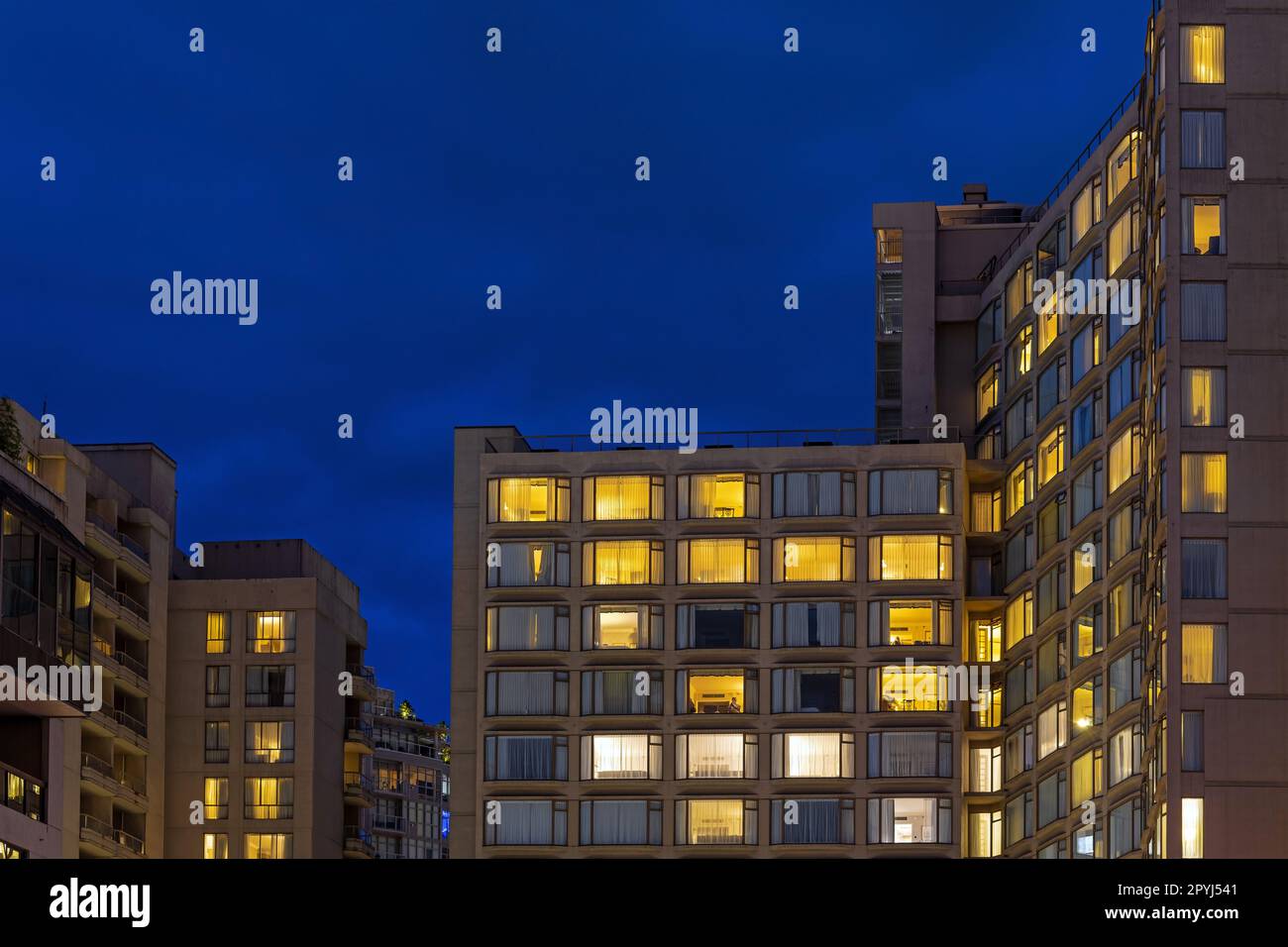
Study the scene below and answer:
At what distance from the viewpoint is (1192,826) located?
92562mm

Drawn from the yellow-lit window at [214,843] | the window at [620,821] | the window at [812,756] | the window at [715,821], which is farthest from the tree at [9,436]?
the window at [812,756]

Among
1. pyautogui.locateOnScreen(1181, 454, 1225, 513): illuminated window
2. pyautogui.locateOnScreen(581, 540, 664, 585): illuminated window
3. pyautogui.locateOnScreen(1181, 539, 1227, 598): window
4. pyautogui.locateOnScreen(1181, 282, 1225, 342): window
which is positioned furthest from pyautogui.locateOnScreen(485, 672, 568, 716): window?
pyautogui.locateOnScreen(1181, 282, 1225, 342): window

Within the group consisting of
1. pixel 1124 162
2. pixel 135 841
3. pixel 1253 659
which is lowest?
pixel 135 841

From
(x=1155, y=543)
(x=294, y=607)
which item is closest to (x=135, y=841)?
(x=294, y=607)

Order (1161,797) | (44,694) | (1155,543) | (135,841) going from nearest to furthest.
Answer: (44,694), (1161,797), (1155,543), (135,841)

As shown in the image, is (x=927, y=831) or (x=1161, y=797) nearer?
(x=1161, y=797)

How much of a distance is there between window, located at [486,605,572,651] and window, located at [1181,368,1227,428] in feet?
161

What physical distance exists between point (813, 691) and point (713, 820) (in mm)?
10028

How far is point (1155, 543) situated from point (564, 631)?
154ft

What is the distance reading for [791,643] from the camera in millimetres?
136000

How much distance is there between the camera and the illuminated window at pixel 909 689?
5285 inches

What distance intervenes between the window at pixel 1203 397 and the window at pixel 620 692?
150 feet
